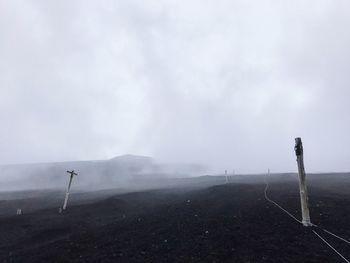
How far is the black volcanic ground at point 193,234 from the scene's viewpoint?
18.0 meters

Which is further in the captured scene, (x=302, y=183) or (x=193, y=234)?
(x=193, y=234)

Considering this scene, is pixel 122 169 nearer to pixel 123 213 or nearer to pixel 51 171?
pixel 51 171

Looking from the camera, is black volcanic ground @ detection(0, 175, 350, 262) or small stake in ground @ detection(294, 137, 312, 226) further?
small stake in ground @ detection(294, 137, 312, 226)

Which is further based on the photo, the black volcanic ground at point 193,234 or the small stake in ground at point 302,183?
the small stake in ground at point 302,183

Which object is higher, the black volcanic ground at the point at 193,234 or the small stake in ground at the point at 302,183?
the small stake in ground at the point at 302,183

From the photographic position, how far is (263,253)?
17.5m

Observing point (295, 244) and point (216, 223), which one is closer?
point (295, 244)

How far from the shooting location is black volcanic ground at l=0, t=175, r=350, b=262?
1805cm

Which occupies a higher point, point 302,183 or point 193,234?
point 302,183

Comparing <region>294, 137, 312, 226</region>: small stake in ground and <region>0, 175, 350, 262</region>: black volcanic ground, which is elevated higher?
<region>294, 137, 312, 226</region>: small stake in ground

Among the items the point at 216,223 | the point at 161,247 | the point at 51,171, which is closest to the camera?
the point at 161,247

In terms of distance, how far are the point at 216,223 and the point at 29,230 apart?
18499mm

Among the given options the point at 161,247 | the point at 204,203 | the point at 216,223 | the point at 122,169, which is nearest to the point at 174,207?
the point at 204,203

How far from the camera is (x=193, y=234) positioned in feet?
73.5
